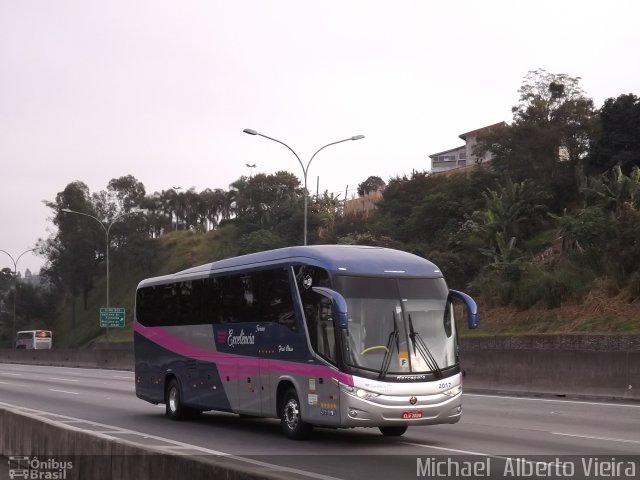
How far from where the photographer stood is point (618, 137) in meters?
55.2

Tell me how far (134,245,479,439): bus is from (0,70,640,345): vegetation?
918 inches

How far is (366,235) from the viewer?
6253 centimetres

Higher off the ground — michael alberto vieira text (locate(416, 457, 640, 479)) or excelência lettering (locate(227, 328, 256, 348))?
excelência lettering (locate(227, 328, 256, 348))

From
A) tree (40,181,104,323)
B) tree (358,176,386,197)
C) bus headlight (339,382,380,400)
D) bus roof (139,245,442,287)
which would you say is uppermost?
tree (358,176,386,197)

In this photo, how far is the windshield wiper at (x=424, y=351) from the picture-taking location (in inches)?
591

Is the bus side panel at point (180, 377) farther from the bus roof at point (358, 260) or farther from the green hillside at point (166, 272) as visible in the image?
the green hillside at point (166, 272)

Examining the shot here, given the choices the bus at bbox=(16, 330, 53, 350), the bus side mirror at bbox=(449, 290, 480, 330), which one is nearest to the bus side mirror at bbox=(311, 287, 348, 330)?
the bus side mirror at bbox=(449, 290, 480, 330)

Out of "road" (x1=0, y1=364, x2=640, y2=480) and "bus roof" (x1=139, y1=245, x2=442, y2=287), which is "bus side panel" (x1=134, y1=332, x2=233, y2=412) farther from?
"bus roof" (x1=139, y1=245, x2=442, y2=287)

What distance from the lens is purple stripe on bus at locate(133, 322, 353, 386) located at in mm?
15162

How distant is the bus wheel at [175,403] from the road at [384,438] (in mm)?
320

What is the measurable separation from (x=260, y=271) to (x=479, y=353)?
13.6m

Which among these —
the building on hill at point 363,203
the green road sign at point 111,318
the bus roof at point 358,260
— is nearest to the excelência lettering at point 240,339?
the bus roof at point 358,260

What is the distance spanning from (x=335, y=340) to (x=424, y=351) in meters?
1.42

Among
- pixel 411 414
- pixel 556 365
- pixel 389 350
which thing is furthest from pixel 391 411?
pixel 556 365
